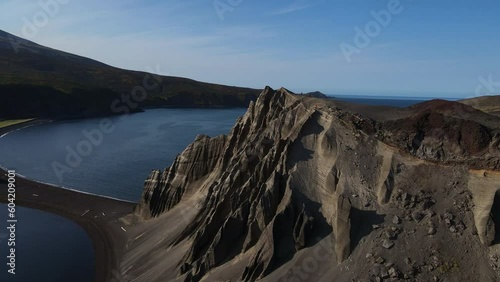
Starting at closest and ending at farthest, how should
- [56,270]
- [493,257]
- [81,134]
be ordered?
[493,257] < [56,270] < [81,134]

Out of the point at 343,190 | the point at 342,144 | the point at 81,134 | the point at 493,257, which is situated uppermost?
the point at 342,144

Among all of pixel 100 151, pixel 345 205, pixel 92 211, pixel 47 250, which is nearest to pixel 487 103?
pixel 345 205

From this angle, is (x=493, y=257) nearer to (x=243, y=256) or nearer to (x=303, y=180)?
(x=303, y=180)

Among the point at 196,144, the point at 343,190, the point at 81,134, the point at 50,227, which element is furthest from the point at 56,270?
the point at 81,134

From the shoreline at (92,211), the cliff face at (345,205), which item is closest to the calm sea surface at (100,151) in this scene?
the shoreline at (92,211)

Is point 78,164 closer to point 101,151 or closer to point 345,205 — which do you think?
point 101,151

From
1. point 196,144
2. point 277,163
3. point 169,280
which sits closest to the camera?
point 169,280

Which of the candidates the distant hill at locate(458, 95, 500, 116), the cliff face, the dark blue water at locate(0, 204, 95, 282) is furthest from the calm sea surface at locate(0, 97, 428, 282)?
the distant hill at locate(458, 95, 500, 116)
